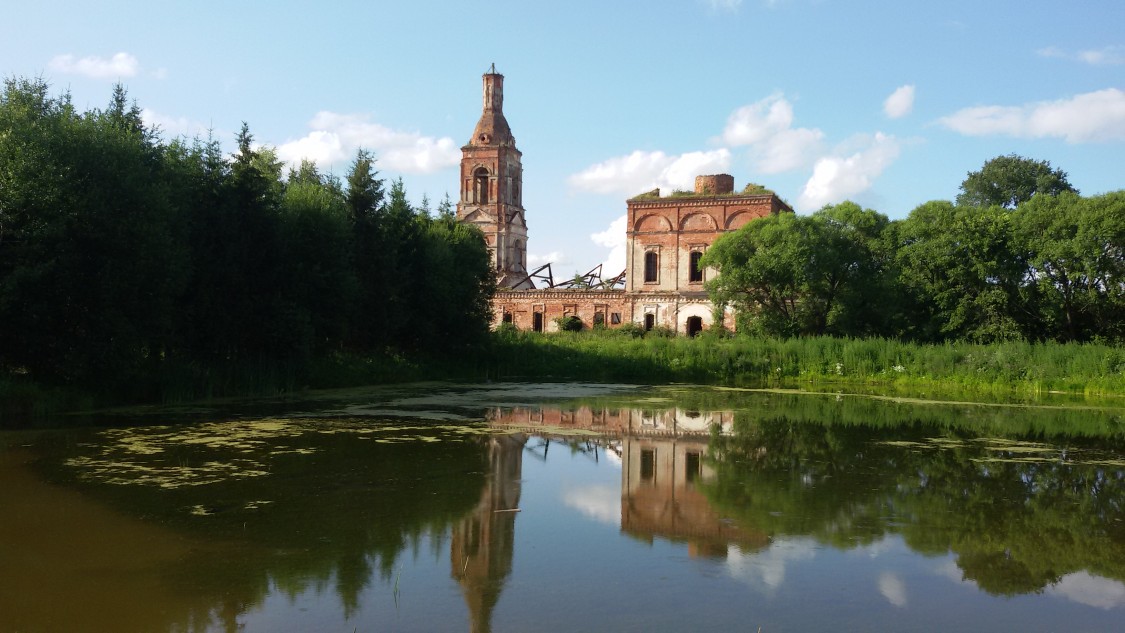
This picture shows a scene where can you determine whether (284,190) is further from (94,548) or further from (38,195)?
(94,548)

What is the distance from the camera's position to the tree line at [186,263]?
1338 cm

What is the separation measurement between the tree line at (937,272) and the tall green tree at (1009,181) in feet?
65.6

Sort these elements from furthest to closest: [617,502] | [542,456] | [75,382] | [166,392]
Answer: [166,392]
[75,382]
[542,456]
[617,502]

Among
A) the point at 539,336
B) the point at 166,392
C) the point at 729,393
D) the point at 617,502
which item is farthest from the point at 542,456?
the point at 539,336

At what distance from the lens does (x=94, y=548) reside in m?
5.91

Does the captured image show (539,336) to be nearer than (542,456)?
No

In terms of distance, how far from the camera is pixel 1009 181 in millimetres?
46594

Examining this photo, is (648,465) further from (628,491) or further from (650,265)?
(650,265)

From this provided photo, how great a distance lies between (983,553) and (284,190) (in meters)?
18.7

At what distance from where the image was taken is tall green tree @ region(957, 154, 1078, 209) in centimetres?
4581

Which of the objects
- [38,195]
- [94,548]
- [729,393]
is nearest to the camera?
[94,548]

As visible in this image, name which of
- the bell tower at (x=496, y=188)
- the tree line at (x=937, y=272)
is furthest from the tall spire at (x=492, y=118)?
the tree line at (x=937, y=272)

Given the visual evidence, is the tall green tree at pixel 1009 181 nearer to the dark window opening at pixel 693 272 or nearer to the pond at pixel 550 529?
the dark window opening at pixel 693 272

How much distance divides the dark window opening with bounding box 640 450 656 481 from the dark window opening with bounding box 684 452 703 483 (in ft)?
1.19
